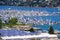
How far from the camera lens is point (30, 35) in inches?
340

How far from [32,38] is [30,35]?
1.71 ft

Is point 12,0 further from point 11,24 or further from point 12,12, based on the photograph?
point 11,24

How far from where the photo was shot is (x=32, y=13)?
2028 centimetres

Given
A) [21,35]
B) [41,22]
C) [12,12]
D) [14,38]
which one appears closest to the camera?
[14,38]

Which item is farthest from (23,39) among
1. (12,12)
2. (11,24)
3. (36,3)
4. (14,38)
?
(36,3)

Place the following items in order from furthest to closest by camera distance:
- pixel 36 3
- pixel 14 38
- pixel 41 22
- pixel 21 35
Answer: pixel 36 3
pixel 41 22
pixel 21 35
pixel 14 38

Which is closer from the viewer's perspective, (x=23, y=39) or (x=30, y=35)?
(x=23, y=39)

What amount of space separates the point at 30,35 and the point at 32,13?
11.7m

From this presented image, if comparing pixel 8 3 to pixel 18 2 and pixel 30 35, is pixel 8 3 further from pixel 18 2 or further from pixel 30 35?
pixel 30 35

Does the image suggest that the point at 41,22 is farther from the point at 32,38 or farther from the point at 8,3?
the point at 8,3

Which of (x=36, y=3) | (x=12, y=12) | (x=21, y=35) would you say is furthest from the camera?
(x=36, y=3)

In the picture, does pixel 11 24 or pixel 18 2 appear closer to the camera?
pixel 11 24

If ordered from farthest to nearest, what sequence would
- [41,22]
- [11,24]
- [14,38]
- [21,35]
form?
[41,22], [11,24], [21,35], [14,38]

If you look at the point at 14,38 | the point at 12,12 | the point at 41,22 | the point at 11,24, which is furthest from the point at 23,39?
the point at 12,12
